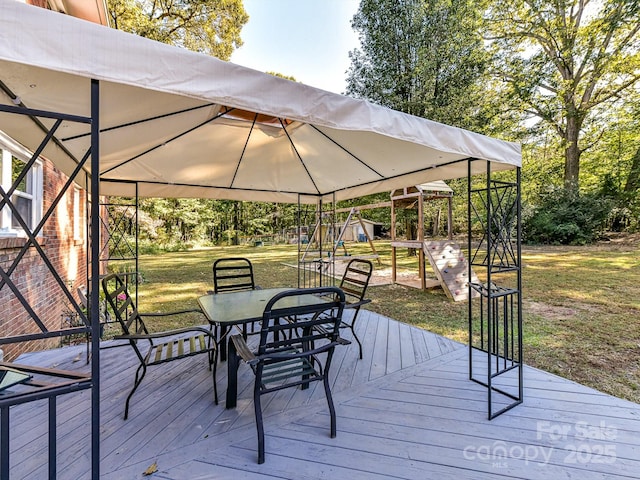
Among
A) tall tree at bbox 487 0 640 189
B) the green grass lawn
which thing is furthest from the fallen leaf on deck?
tall tree at bbox 487 0 640 189

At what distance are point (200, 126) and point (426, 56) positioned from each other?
8.19 m

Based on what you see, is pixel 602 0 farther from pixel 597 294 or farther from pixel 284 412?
pixel 284 412

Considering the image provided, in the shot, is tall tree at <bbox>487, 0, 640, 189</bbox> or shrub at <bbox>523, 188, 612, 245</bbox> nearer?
tall tree at <bbox>487, 0, 640, 189</bbox>

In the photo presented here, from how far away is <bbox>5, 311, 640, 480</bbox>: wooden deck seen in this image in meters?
1.67

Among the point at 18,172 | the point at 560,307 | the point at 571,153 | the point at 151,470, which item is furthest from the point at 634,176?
the point at 18,172

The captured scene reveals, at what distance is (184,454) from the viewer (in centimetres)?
178

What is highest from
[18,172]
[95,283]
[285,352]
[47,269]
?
[18,172]

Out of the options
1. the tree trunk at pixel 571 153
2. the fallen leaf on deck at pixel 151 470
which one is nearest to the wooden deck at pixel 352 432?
the fallen leaf on deck at pixel 151 470

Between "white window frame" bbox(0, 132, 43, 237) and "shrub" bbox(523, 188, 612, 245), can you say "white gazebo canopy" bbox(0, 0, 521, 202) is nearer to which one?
"white window frame" bbox(0, 132, 43, 237)

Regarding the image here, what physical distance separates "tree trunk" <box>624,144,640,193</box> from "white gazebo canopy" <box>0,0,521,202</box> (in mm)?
14459

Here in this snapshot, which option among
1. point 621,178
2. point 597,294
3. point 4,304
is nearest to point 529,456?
point 4,304

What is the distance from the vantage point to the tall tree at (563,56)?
10.7 m

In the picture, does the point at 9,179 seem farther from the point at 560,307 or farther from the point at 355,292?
the point at 560,307

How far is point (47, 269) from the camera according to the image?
3.97 meters
